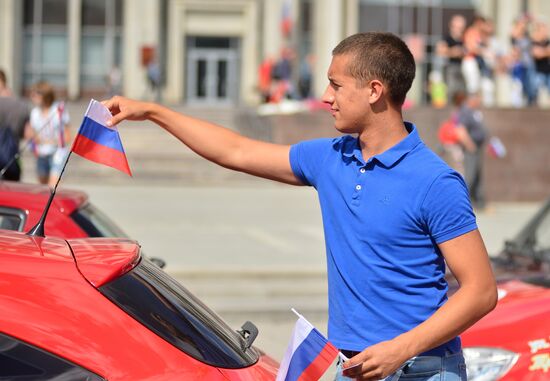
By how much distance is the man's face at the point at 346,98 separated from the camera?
3.22m

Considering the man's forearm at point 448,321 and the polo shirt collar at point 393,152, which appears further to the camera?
the polo shirt collar at point 393,152

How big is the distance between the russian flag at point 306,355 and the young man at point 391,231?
0.07 metres

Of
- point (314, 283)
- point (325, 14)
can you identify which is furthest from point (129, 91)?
point (314, 283)

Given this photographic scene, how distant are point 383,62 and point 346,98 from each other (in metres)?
0.16

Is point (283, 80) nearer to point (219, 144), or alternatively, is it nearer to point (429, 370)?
point (219, 144)

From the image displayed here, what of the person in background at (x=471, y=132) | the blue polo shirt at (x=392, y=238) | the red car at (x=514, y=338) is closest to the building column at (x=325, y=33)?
the person in background at (x=471, y=132)

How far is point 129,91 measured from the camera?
48.3 meters

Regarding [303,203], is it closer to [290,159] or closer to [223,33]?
[290,159]

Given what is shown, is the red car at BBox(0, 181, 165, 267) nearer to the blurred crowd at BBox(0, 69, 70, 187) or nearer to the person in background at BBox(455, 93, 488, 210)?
the blurred crowd at BBox(0, 69, 70, 187)

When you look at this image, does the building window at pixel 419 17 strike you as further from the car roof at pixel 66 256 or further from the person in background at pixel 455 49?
the car roof at pixel 66 256

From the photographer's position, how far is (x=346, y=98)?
3.24 m

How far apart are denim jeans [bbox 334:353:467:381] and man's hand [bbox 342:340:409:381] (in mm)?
171

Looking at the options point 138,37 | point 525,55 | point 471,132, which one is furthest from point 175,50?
point 471,132

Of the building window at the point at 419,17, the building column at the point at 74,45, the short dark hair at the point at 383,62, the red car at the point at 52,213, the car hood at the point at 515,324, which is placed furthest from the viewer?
the building window at the point at 419,17
